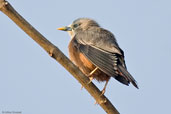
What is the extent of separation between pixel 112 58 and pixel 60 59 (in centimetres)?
169

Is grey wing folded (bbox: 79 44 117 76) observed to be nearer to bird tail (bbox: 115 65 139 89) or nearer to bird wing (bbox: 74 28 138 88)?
bird wing (bbox: 74 28 138 88)

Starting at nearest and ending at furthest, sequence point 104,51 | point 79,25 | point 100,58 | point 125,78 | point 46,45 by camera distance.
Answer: point 46,45, point 125,78, point 100,58, point 104,51, point 79,25

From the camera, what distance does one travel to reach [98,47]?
6121mm

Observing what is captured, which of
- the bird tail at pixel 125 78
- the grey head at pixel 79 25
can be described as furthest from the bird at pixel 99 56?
the grey head at pixel 79 25

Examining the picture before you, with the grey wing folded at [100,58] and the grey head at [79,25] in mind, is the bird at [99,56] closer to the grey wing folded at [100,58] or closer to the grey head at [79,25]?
the grey wing folded at [100,58]

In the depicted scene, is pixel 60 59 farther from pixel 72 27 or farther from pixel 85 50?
pixel 72 27

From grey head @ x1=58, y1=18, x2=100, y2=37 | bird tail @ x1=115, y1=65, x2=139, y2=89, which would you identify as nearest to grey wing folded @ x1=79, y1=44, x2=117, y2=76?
bird tail @ x1=115, y1=65, x2=139, y2=89

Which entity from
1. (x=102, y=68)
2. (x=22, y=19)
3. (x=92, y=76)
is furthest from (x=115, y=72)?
(x=22, y=19)

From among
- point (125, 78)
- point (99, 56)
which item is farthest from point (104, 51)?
point (125, 78)

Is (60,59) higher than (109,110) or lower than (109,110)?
higher

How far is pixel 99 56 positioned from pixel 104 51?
22 centimetres

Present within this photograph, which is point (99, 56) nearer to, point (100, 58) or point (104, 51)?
point (100, 58)

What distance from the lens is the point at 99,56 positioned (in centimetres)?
579

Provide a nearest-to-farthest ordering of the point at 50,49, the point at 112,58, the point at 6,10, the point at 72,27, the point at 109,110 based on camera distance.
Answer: the point at 6,10 → the point at 50,49 → the point at 109,110 → the point at 112,58 → the point at 72,27
